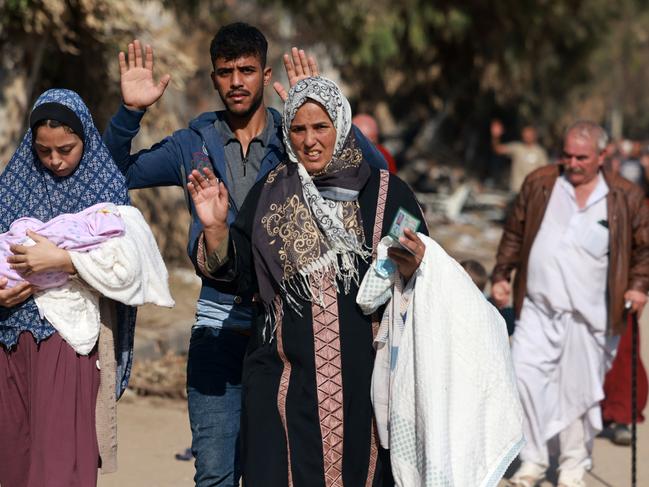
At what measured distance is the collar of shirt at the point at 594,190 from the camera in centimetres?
657

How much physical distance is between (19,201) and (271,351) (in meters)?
1.02

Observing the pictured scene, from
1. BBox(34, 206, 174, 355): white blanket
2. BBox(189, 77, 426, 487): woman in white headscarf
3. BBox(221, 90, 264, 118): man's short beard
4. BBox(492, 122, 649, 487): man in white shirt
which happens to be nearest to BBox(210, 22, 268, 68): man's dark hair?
BBox(221, 90, 264, 118): man's short beard

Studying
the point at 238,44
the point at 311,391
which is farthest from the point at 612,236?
the point at 311,391

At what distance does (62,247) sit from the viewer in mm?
4266

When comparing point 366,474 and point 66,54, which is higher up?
point 66,54

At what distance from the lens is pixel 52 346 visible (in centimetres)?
438

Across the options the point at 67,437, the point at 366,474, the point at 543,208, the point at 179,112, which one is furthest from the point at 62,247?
the point at 179,112

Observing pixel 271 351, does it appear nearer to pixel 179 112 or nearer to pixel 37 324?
pixel 37 324

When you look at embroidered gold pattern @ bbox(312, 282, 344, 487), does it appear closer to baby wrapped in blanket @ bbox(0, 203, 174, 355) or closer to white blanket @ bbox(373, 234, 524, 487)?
white blanket @ bbox(373, 234, 524, 487)

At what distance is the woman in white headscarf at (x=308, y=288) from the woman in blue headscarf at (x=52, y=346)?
1.39 feet

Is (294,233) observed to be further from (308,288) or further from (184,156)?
(184,156)

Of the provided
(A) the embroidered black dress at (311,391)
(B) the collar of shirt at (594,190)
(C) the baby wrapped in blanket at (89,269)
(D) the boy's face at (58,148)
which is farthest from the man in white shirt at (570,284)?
(D) the boy's face at (58,148)

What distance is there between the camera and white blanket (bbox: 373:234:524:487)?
13.6ft

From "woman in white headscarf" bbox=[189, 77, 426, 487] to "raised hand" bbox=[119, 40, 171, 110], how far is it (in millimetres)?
465
